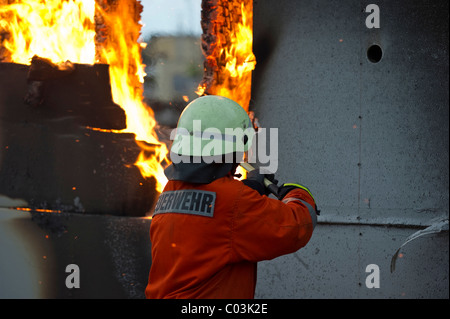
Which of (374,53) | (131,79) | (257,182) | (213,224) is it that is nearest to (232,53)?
(131,79)

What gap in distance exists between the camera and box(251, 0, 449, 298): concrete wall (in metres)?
3.48

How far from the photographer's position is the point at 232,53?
3771 mm

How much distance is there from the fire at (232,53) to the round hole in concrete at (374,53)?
818mm

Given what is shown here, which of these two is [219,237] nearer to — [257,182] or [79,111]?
[257,182]

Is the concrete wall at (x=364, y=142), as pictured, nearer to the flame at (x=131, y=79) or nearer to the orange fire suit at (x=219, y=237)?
the flame at (x=131, y=79)

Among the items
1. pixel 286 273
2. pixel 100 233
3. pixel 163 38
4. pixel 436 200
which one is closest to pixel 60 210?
pixel 100 233

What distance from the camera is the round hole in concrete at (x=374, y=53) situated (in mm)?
3596

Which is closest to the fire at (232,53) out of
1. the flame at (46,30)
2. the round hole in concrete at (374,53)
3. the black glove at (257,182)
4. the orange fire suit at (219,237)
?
the round hole in concrete at (374,53)

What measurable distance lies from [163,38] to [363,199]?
5.92 ft

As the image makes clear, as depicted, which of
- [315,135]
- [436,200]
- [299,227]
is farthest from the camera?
[315,135]

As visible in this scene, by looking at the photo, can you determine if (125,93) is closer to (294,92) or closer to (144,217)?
(144,217)

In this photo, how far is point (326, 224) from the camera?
3.64m

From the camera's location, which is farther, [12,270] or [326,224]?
[12,270]

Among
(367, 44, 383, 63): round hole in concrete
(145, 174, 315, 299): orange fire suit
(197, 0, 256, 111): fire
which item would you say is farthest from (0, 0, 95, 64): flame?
(145, 174, 315, 299): orange fire suit
